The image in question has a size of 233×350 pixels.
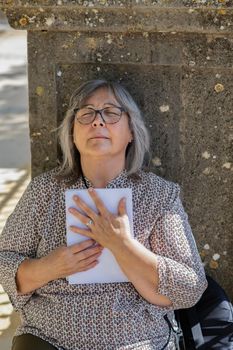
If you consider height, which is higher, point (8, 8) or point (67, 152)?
point (8, 8)

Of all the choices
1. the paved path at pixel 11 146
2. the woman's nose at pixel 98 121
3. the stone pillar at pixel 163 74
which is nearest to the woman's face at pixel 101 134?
the woman's nose at pixel 98 121

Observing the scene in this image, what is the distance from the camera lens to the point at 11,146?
6.68 metres

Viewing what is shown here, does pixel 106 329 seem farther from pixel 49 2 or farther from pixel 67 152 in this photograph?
pixel 49 2

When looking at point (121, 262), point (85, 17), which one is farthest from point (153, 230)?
point (85, 17)

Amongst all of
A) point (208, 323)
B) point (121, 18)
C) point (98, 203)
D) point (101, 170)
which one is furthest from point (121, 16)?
point (208, 323)

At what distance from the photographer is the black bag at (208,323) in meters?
2.51

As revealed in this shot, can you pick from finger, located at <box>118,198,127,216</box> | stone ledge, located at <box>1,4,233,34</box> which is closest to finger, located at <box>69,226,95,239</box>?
finger, located at <box>118,198,127,216</box>

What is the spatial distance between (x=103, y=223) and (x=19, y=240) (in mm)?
337

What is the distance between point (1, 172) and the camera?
5.86 meters

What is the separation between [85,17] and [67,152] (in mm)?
494

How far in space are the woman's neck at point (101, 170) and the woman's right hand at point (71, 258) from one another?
23cm

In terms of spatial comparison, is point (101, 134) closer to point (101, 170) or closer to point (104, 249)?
point (101, 170)

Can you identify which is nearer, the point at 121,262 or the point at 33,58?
the point at 121,262

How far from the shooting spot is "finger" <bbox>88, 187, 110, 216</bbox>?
2.40 metres
